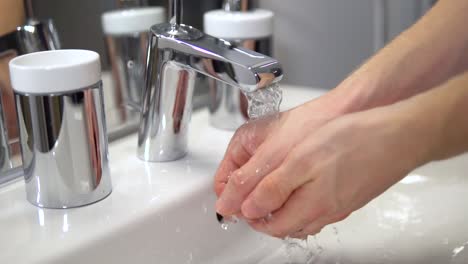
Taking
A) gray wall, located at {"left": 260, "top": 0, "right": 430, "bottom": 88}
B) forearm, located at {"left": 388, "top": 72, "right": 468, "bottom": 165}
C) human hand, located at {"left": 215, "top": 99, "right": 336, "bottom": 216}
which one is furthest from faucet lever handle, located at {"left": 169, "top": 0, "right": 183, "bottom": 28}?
gray wall, located at {"left": 260, "top": 0, "right": 430, "bottom": 88}

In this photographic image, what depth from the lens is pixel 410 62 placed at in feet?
1.52

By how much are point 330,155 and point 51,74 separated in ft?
0.66

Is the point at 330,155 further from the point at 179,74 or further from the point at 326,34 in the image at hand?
the point at 326,34

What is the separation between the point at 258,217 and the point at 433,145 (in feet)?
0.39

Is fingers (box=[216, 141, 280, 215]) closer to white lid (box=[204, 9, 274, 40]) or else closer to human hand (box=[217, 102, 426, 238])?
human hand (box=[217, 102, 426, 238])

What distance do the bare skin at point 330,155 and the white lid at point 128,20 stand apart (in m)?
0.23

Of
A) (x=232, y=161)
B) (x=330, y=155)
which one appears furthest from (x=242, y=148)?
(x=330, y=155)

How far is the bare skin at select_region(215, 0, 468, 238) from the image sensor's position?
333mm

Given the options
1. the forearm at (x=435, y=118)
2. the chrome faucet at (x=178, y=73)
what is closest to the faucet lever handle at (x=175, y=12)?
the chrome faucet at (x=178, y=73)

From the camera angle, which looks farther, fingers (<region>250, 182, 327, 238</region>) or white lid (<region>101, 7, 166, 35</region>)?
white lid (<region>101, 7, 166, 35</region>)

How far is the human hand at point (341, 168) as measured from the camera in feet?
1.09

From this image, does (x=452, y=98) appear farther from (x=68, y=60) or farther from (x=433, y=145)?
(x=68, y=60)

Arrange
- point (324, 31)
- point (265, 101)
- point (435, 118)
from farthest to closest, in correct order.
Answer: point (324, 31) → point (265, 101) → point (435, 118)

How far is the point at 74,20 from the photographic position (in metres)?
0.56
